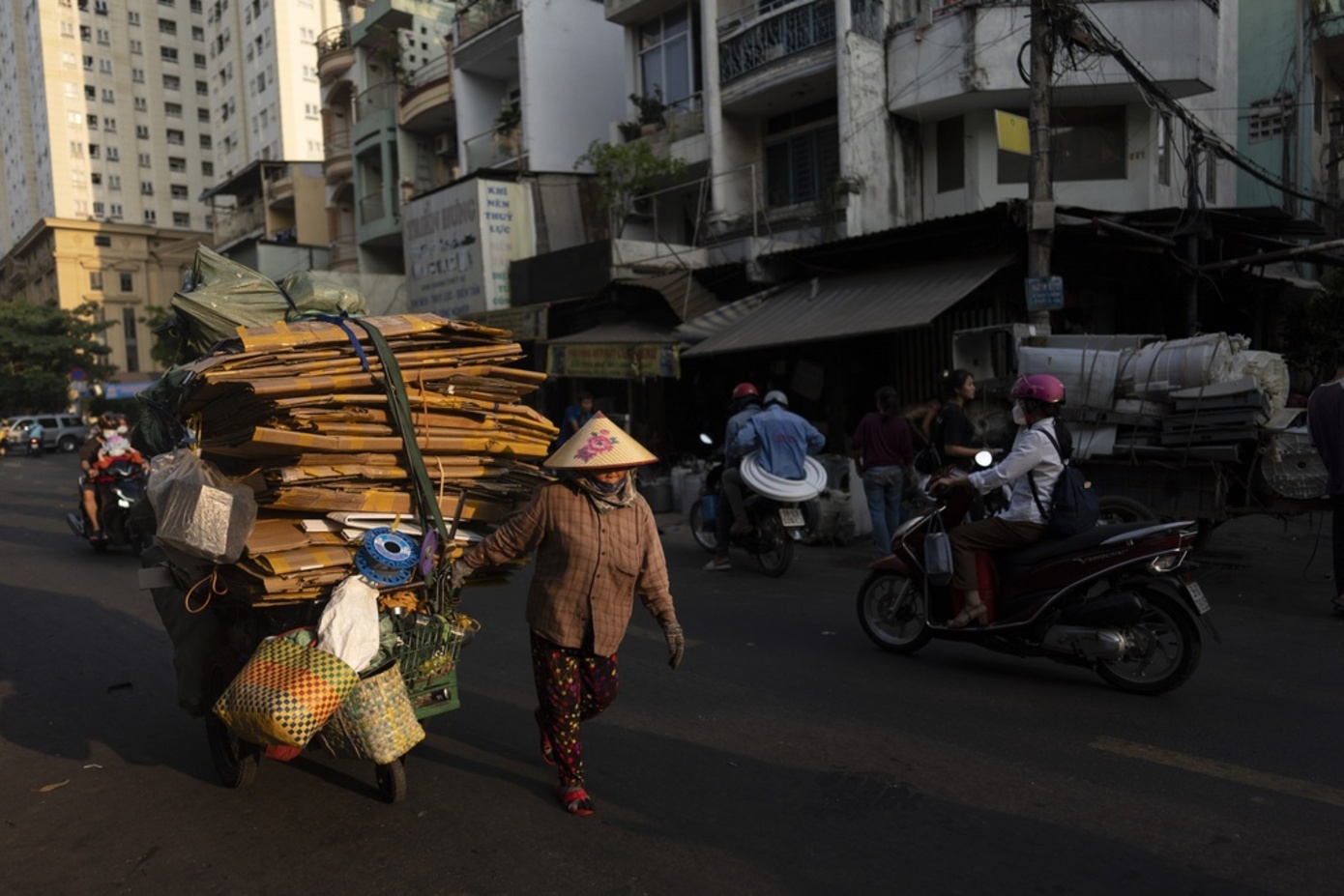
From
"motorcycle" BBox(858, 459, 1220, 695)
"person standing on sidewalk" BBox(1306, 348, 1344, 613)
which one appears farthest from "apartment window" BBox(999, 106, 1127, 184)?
"motorcycle" BBox(858, 459, 1220, 695)

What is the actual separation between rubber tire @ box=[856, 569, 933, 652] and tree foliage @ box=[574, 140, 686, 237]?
13469 mm

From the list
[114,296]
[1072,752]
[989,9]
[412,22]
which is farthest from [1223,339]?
[114,296]

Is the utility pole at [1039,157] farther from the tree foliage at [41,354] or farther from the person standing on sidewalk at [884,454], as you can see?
the tree foliage at [41,354]

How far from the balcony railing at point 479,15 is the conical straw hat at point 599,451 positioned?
21901mm

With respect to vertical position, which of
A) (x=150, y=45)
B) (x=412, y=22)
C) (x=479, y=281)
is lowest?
(x=479, y=281)

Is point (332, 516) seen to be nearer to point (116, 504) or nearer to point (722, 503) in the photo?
point (722, 503)

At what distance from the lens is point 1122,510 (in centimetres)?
819

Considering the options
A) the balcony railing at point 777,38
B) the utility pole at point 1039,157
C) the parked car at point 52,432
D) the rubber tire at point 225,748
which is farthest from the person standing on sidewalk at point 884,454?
the parked car at point 52,432

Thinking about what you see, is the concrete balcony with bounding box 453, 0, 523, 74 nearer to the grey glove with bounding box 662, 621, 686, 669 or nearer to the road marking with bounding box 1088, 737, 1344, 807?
the grey glove with bounding box 662, 621, 686, 669

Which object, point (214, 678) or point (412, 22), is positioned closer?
point (214, 678)

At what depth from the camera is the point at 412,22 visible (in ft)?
95.7

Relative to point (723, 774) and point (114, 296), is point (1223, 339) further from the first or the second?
point (114, 296)

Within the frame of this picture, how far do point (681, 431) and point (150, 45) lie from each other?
234 feet

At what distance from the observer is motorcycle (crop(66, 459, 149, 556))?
11.0 metres
